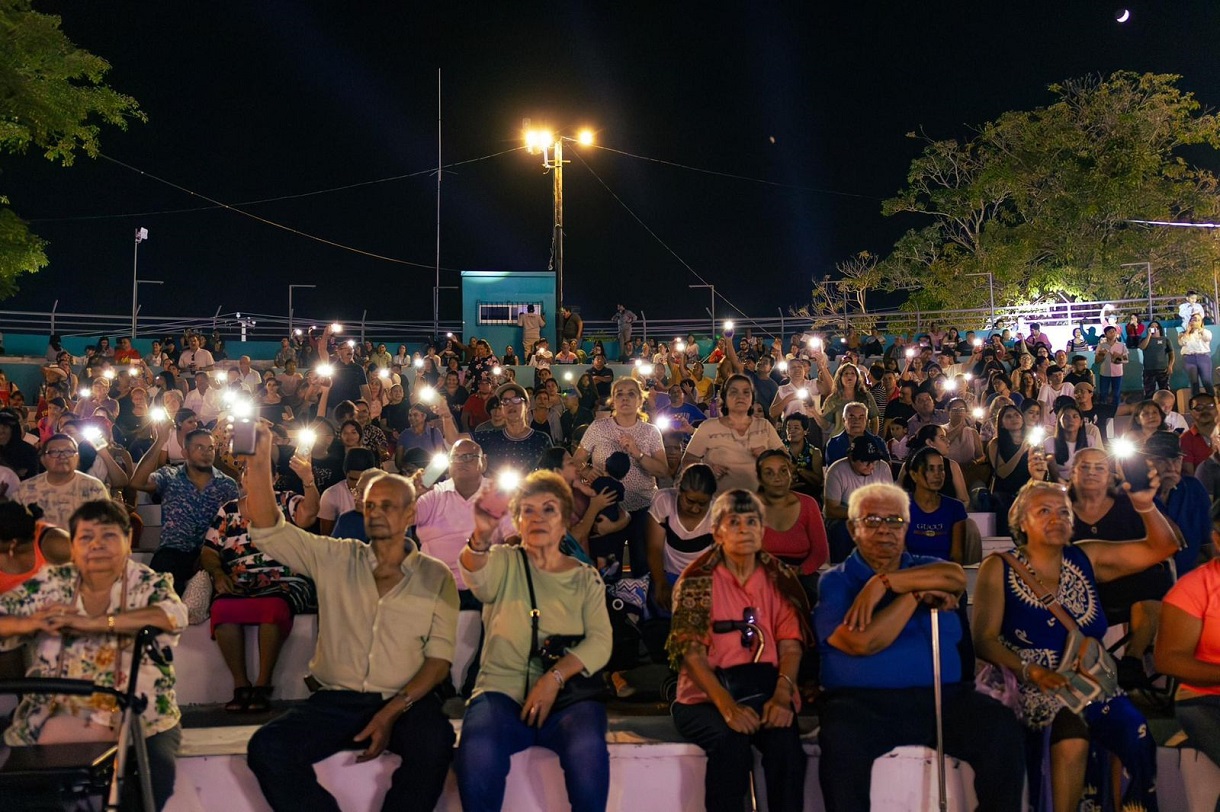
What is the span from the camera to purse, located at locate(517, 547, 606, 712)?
14.7ft

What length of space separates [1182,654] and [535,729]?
9.12 feet

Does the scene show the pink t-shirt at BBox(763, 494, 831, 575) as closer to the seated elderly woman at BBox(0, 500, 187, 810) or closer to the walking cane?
the walking cane

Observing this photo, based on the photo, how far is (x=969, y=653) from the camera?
4758 mm

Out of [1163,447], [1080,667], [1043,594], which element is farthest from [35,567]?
[1163,447]

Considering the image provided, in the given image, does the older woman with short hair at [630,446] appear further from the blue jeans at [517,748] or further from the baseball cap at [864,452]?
the blue jeans at [517,748]

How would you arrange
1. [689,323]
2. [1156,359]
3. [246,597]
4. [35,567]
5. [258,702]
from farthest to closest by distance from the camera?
[689,323] → [1156,359] → [246,597] → [258,702] → [35,567]

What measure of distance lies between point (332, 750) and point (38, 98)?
1354 centimetres

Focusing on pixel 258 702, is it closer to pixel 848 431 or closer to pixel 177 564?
pixel 177 564

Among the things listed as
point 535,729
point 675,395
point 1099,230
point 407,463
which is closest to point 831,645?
point 535,729

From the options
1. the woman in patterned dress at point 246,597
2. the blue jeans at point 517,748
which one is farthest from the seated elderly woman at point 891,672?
the woman in patterned dress at point 246,597

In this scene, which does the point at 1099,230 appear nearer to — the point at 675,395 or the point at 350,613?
the point at 675,395

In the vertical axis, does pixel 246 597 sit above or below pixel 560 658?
above

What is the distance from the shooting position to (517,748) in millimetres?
4398

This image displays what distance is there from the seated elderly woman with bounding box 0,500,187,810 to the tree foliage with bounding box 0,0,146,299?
12643 mm
